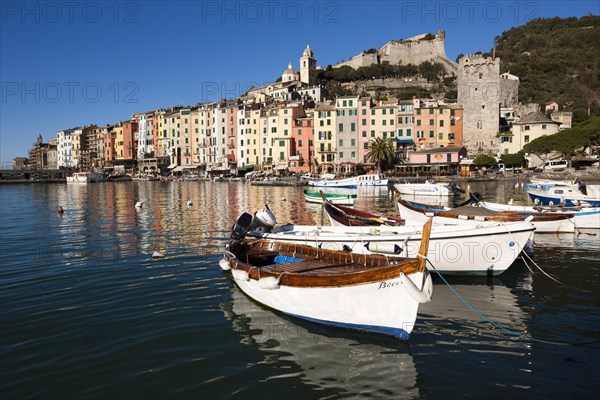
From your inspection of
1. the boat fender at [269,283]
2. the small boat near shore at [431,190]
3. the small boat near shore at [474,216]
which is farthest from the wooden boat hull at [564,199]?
the boat fender at [269,283]

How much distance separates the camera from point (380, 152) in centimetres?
7269

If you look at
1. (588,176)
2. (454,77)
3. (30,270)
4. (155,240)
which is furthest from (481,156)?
(30,270)

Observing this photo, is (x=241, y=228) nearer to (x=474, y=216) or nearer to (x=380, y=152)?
(x=474, y=216)

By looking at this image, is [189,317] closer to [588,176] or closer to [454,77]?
[588,176]

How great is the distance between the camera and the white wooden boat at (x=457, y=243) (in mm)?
13445

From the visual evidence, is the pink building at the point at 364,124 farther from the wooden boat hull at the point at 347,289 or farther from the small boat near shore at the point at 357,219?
the wooden boat hull at the point at 347,289

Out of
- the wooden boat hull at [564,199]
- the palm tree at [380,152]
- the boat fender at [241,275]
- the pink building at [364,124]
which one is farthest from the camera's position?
the pink building at [364,124]

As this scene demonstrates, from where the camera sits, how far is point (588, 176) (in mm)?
64125

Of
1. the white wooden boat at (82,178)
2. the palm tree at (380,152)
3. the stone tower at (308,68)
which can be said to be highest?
the stone tower at (308,68)

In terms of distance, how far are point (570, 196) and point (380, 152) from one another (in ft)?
150

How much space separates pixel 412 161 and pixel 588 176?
81.0 feet

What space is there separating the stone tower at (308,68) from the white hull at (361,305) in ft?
380

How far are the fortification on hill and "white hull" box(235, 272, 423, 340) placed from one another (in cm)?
12903

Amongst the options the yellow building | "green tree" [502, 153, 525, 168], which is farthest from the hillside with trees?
the yellow building
